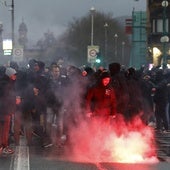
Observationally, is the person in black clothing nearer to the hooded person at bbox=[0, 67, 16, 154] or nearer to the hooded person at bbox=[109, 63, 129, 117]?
the hooded person at bbox=[109, 63, 129, 117]

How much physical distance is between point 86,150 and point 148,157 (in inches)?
53.5

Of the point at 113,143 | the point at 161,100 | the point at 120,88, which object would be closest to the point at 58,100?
the point at 120,88

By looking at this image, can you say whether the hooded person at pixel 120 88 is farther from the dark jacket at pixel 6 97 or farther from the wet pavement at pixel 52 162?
the dark jacket at pixel 6 97

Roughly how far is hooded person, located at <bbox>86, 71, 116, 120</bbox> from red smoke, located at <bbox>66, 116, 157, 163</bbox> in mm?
175

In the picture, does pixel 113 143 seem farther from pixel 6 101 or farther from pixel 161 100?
pixel 161 100

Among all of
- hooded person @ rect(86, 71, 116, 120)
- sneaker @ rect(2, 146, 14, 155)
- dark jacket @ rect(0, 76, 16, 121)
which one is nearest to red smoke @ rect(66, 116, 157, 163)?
hooded person @ rect(86, 71, 116, 120)

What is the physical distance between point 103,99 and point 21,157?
1984 mm

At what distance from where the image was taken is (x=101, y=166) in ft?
33.9

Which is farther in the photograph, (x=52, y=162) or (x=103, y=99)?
(x=103, y=99)

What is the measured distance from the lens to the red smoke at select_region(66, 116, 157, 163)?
36.9 ft

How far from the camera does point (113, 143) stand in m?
11.6

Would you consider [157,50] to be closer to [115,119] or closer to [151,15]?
[151,15]

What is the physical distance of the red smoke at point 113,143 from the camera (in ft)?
36.9

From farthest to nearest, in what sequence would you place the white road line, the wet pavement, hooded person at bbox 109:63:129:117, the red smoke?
hooded person at bbox 109:63:129:117 → the red smoke → the white road line → the wet pavement
